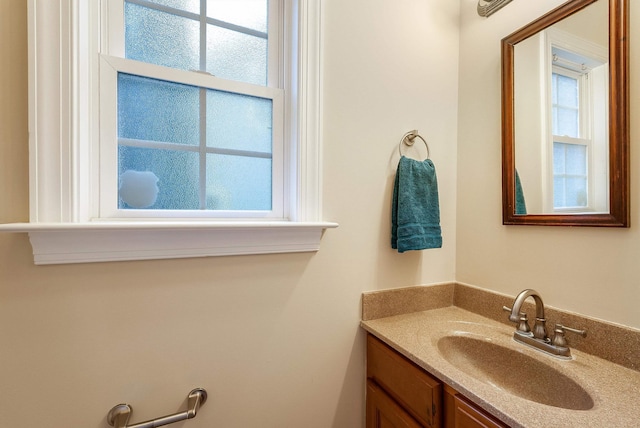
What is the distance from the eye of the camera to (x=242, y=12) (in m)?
1.00

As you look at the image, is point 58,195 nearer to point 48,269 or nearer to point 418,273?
point 48,269

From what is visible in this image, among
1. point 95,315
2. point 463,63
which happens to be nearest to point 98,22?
point 95,315

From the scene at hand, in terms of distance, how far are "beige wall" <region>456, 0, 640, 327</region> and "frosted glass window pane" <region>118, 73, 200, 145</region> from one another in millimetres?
1182

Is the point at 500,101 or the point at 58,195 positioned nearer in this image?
the point at 58,195

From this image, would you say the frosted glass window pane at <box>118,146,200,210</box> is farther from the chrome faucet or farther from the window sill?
the chrome faucet

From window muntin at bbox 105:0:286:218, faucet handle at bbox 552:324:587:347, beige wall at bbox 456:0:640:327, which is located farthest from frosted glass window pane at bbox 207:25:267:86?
faucet handle at bbox 552:324:587:347

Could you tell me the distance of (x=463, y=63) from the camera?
1.26 metres

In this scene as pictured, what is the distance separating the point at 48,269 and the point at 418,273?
1.29 metres

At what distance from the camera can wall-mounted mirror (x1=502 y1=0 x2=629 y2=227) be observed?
0.79m

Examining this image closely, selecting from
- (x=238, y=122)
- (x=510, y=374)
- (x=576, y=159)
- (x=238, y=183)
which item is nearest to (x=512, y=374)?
(x=510, y=374)

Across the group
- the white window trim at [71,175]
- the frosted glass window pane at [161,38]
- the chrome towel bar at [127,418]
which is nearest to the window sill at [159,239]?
the white window trim at [71,175]

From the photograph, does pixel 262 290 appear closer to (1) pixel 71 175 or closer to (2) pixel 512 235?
(1) pixel 71 175

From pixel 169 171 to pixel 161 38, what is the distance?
1.48 ft

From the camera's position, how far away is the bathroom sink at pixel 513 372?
743 millimetres
